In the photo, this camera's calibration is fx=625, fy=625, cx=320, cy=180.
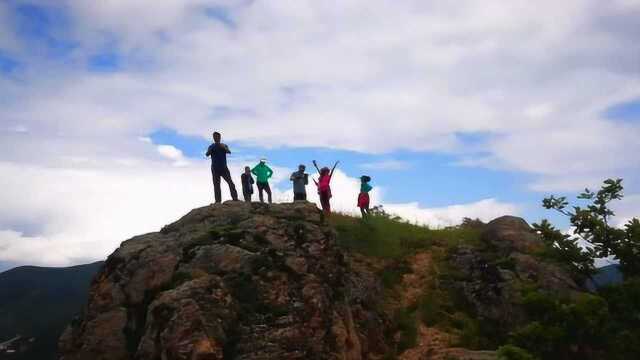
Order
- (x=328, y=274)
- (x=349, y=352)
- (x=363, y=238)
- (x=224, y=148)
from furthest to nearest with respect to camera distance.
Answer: (x=363, y=238), (x=224, y=148), (x=328, y=274), (x=349, y=352)

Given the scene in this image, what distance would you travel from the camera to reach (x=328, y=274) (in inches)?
650

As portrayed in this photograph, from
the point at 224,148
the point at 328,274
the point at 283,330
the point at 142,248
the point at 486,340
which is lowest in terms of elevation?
the point at 486,340

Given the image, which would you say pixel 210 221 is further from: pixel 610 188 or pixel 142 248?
pixel 610 188

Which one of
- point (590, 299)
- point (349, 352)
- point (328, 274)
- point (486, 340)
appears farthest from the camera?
point (486, 340)

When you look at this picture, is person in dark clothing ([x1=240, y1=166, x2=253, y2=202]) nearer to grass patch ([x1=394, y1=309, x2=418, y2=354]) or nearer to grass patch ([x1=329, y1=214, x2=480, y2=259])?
grass patch ([x1=329, y1=214, x2=480, y2=259])

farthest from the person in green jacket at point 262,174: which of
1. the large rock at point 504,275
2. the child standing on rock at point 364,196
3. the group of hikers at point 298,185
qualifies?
the large rock at point 504,275

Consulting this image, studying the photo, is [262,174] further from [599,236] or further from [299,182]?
[599,236]

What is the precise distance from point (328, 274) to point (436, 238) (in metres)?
8.40

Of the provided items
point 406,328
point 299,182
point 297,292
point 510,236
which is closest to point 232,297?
point 297,292

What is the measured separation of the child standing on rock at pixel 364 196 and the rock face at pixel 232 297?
4.71 meters

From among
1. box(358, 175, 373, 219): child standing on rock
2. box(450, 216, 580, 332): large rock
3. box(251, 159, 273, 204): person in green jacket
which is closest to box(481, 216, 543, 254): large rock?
box(450, 216, 580, 332): large rock

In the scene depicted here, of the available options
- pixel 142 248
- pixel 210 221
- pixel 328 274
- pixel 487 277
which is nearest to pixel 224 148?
pixel 210 221

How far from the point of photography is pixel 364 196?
2356 centimetres

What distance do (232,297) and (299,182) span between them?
8.39m
